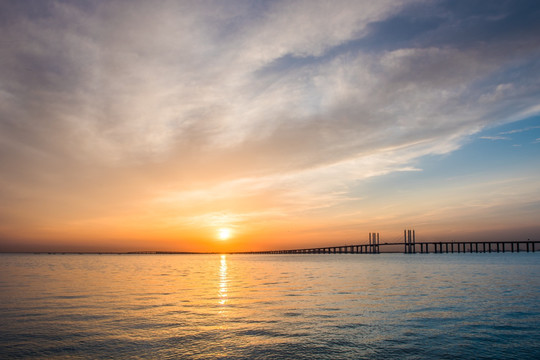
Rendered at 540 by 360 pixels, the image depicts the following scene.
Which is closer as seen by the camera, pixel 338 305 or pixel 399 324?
pixel 399 324

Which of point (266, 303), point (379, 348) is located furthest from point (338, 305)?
point (379, 348)

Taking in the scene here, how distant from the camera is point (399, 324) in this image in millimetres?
20953

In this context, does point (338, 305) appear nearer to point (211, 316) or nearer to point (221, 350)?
point (211, 316)

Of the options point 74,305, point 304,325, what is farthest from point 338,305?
point 74,305

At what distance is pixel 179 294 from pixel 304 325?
1888cm

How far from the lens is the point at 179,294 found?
35.9 metres

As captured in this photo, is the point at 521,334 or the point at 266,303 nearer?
the point at 521,334

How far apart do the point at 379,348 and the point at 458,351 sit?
3.37 metres

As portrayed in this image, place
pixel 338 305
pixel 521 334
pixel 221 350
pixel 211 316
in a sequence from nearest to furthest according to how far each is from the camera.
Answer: pixel 221 350 → pixel 521 334 → pixel 211 316 → pixel 338 305

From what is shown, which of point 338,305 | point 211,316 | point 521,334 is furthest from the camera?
point 338,305

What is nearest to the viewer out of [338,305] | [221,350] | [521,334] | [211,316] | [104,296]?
[221,350]

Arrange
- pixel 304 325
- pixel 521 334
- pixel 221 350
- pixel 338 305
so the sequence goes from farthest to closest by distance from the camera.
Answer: pixel 338 305 → pixel 304 325 → pixel 521 334 → pixel 221 350

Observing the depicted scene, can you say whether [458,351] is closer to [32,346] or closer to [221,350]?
[221,350]

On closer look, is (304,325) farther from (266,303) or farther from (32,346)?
(32,346)
